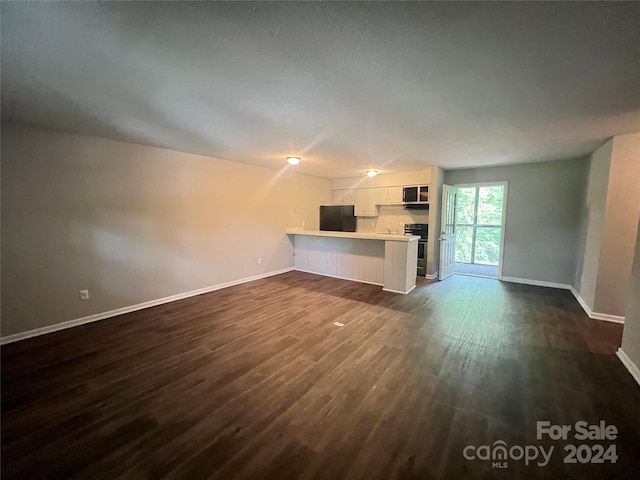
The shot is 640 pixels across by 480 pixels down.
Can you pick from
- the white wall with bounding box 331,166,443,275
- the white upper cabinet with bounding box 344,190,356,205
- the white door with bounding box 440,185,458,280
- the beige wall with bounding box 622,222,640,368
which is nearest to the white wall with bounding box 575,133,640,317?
the beige wall with bounding box 622,222,640,368

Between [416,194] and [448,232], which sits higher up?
[416,194]

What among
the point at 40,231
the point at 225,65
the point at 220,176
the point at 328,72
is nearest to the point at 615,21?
the point at 328,72

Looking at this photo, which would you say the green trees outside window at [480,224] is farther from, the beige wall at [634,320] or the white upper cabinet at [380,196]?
the beige wall at [634,320]

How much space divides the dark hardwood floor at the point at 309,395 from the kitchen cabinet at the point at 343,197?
4.22 metres

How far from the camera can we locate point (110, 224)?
11.8 feet

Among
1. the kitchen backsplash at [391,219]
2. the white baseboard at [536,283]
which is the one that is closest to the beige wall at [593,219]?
the white baseboard at [536,283]

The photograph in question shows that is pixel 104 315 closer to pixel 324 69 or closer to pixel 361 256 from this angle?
pixel 324 69

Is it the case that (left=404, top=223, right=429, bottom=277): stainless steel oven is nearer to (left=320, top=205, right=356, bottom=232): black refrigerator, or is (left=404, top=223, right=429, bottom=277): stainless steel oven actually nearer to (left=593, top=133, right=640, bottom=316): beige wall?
(left=320, top=205, right=356, bottom=232): black refrigerator

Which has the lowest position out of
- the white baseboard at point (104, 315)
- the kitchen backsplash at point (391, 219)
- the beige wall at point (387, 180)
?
the white baseboard at point (104, 315)

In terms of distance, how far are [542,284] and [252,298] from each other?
18.7ft

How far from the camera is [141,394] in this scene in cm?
210

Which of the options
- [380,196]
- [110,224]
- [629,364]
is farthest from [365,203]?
[110,224]

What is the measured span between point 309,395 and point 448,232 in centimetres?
510

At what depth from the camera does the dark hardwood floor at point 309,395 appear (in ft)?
5.01
